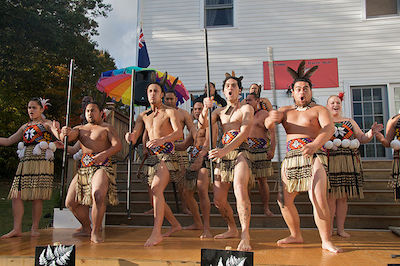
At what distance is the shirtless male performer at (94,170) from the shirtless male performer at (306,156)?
197 cm

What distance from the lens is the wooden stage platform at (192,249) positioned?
115 inches

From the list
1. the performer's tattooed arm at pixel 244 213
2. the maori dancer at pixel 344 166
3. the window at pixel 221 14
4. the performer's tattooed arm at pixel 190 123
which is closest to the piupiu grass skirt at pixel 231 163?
the performer's tattooed arm at pixel 244 213

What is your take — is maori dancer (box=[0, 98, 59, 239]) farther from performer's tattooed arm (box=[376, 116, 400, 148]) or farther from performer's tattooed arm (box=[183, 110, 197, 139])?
performer's tattooed arm (box=[376, 116, 400, 148])

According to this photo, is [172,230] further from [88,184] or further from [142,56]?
[142,56]

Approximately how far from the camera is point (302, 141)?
3.55 m

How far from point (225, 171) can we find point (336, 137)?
1.57 m

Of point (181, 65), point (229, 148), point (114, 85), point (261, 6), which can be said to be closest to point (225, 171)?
point (229, 148)

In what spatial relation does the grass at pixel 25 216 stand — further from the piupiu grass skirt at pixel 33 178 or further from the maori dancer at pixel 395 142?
the maori dancer at pixel 395 142

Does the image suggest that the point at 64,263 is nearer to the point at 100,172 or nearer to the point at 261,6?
the point at 100,172

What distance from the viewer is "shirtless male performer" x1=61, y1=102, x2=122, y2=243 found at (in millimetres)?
4094

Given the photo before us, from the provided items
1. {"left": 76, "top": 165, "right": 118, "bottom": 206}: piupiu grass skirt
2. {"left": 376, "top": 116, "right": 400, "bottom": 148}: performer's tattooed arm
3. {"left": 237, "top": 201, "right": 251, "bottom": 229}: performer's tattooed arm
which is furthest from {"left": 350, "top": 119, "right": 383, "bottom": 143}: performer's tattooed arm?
{"left": 76, "top": 165, "right": 118, "bottom": 206}: piupiu grass skirt

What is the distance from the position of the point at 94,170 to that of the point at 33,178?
0.93 meters

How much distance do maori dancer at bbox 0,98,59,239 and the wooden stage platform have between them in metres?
0.34

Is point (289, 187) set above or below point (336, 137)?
below
